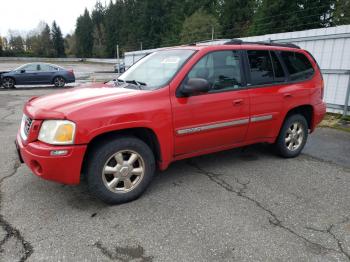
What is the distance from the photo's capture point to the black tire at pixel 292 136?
4742 mm

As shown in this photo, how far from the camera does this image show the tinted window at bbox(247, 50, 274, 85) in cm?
425

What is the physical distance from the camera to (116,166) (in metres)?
3.29

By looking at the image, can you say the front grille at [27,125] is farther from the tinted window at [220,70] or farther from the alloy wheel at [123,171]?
the tinted window at [220,70]

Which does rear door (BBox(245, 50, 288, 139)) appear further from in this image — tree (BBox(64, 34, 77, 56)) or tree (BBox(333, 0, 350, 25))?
tree (BBox(64, 34, 77, 56))

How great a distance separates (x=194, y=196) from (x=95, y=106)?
1.56m

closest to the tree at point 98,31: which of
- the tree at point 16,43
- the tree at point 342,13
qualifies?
the tree at point 16,43

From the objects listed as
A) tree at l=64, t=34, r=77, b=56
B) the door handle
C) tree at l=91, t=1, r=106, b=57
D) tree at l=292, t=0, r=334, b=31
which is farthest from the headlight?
tree at l=64, t=34, r=77, b=56

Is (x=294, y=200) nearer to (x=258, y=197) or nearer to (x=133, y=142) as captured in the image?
(x=258, y=197)

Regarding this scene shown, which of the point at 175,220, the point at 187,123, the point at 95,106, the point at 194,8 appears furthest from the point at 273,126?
the point at 194,8

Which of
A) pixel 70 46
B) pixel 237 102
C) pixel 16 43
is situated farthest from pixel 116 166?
pixel 70 46

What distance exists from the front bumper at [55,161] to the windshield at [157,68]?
1193 mm

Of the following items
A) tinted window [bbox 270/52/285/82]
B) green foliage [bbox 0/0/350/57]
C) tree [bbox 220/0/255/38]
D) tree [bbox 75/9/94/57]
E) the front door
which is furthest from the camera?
tree [bbox 75/9/94/57]

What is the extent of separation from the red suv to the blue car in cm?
1462

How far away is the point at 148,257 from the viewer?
2520mm
